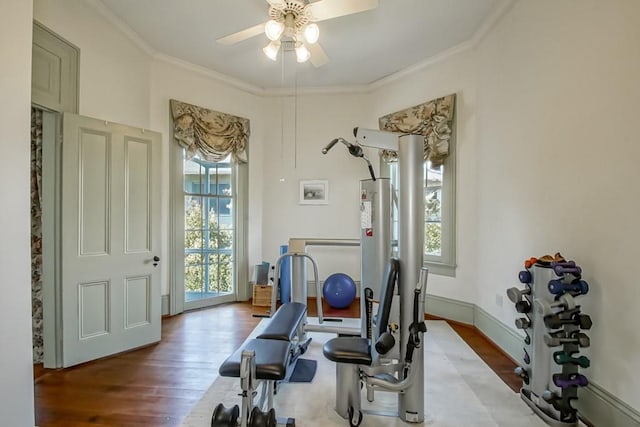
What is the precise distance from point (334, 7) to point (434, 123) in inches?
81.8

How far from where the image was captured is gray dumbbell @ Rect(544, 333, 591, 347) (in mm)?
1928

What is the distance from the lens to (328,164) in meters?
5.15

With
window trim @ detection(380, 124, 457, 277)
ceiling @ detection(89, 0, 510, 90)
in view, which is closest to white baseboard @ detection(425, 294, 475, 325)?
window trim @ detection(380, 124, 457, 277)

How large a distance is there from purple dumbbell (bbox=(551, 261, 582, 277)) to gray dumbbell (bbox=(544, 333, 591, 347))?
36 centimetres

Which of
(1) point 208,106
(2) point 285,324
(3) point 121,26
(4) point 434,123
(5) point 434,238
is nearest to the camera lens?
(2) point 285,324

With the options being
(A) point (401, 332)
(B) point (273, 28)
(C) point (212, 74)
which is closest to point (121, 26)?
(C) point (212, 74)

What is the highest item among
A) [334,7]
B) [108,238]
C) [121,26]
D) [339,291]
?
[121,26]

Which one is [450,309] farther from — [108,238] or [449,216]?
[108,238]

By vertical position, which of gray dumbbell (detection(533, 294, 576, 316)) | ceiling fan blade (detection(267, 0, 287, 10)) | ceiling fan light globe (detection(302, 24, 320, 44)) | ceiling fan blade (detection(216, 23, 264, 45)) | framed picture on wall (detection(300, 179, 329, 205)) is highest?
ceiling fan blade (detection(267, 0, 287, 10))

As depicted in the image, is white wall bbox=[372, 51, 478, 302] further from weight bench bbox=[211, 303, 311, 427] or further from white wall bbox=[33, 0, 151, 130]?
white wall bbox=[33, 0, 151, 130]

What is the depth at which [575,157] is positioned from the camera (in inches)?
87.6

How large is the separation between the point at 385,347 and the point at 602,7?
95.1 inches

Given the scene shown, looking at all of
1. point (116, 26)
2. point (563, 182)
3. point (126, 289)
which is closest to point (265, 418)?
point (126, 289)

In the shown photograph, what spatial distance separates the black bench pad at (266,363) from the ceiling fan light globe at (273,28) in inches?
→ 89.3
